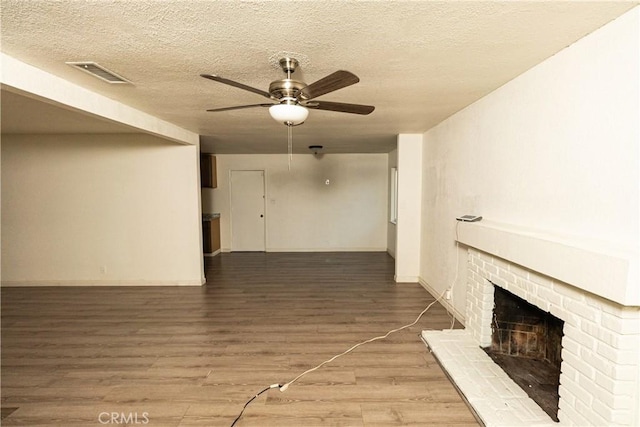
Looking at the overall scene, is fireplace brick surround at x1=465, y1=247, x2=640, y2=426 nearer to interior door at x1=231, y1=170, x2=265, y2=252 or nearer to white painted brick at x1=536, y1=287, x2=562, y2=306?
white painted brick at x1=536, y1=287, x2=562, y2=306

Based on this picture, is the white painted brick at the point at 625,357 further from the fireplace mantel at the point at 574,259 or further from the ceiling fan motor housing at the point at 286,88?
the ceiling fan motor housing at the point at 286,88

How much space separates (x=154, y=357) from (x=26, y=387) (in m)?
0.82

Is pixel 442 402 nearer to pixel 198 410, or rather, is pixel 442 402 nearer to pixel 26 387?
pixel 198 410

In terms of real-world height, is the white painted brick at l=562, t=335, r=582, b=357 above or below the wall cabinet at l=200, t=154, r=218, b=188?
below

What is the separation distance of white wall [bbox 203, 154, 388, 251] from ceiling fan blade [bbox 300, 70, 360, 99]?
5.14 meters

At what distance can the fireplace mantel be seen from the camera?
1270mm

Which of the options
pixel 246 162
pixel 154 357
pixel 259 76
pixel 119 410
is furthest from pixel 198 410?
pixel 246 162

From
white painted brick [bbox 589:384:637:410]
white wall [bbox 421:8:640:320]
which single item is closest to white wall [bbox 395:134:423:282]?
white wall [bbox 421:8:640:320]

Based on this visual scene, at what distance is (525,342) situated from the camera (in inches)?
97.4

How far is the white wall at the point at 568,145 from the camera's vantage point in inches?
55.3

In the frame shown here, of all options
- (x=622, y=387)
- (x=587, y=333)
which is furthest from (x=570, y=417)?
(x=587, y=333)

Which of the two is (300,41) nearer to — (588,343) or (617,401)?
(588,343)

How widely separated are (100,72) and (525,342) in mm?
3734

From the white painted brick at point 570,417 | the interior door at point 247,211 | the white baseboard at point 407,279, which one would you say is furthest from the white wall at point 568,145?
the interior door at point 247,211
